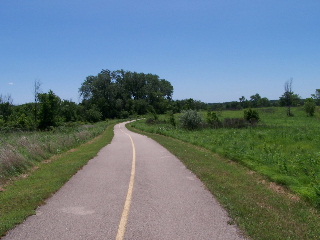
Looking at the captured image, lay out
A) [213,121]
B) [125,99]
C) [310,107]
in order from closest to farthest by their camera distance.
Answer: [213,121] → [310,107] → [125,99]

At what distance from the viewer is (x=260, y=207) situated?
745cm

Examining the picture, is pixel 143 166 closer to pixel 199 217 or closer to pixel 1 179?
pixel 1 179

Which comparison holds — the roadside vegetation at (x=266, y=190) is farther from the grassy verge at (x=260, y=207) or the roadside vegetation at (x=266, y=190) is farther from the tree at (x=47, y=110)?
the tree at (x=47, y=110)

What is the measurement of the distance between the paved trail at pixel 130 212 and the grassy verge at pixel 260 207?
1.03ft

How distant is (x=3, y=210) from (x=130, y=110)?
114892 mm

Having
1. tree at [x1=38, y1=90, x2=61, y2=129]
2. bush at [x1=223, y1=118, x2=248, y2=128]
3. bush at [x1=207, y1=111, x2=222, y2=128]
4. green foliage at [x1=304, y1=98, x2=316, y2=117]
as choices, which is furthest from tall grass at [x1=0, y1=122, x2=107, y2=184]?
green foliage at [x1=304, y1=98, x2=316, y2=117]

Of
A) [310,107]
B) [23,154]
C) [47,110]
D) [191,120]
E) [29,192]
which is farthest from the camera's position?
[310,107]

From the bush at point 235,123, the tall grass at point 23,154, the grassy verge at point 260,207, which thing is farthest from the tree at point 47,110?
the grassy verge at point 260,207

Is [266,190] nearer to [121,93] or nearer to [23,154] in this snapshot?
[23,154]

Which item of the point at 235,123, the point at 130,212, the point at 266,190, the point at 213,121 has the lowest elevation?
the point at 266,190

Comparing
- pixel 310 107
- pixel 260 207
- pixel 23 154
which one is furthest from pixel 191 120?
pixel 310 107

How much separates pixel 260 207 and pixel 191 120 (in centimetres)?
3502

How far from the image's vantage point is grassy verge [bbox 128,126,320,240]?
19.3ft

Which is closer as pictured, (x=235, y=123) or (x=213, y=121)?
(x=235, y=123)
